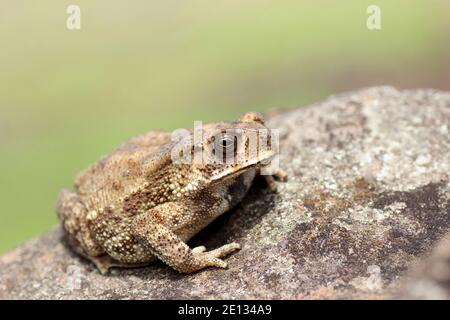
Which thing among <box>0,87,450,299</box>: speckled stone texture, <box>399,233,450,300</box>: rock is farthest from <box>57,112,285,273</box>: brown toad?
<box>399,233,450,300</box>: rock

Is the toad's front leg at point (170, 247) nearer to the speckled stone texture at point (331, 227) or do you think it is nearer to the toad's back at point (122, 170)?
the speckled stone texture at point (331, 227)

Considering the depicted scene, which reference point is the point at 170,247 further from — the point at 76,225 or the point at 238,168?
the point at 76,225

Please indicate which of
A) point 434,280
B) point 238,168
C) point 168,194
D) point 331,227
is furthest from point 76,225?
point 434,280

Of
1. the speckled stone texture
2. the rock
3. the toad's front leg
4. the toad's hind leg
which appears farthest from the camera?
the toad's hind leg

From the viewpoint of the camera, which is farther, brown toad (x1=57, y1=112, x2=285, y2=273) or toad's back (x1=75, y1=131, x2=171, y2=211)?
toad's back (x1=75, y1=131, x2=171, y2=211)

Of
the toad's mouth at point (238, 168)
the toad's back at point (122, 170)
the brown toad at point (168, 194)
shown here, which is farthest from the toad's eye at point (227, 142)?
the toad's back at point (122, 170)

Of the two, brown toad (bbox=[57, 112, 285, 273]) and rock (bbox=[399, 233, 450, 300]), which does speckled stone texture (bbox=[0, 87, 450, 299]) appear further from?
brown toad (bbox=[57, 112, 285, 273])
